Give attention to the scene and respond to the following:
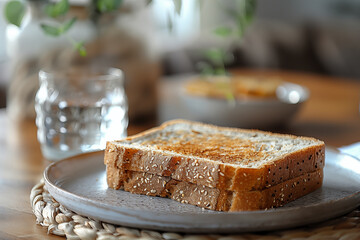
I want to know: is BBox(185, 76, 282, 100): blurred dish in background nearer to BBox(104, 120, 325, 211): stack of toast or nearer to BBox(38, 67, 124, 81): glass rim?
BBox(38, 67, 124, 81): glass rim

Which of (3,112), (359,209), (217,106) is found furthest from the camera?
(3,112)

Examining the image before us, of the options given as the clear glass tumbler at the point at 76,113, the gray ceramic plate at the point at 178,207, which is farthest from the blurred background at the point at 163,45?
the gray ceramic plate at the point at 178,207

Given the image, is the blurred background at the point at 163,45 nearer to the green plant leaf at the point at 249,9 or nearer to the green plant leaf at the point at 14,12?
the green plant leaf at the point at 249,9

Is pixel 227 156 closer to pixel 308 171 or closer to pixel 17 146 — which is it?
pixel 308 171

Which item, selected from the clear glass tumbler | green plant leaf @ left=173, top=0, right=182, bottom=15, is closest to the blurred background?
green plant leaf @ left=173, top=0, right=182, bottom=15

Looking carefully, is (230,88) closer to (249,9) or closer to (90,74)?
(249,9)

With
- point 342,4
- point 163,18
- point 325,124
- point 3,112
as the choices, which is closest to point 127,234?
point 325,124
